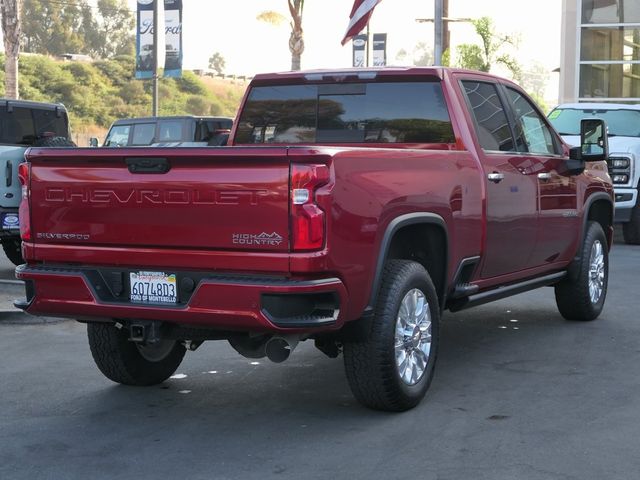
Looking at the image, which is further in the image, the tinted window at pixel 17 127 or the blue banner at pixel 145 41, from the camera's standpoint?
the blue banner at pixel 145 41

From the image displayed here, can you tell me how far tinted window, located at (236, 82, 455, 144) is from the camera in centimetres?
719

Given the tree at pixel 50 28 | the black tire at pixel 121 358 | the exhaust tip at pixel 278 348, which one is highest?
the tree at pixel 50 28

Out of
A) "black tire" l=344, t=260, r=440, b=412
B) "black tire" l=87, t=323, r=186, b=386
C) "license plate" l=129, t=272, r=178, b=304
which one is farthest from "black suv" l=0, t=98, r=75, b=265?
"black tire" l=344, t=260, r=440, b=412

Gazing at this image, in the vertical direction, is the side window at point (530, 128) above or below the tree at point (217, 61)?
below

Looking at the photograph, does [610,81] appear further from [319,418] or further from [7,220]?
[319,418]

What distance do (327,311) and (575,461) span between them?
1365 millimetres

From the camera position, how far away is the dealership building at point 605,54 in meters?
32.9

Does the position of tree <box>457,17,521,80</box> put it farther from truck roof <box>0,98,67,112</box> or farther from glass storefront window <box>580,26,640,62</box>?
truck roof <box>0,98,67,112</box>

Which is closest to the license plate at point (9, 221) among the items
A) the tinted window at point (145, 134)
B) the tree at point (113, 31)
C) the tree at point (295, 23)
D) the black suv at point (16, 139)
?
the black suv at point (16, 139)

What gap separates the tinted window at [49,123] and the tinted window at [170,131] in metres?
6.45

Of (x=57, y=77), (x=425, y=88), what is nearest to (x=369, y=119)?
(x=425, y=88)

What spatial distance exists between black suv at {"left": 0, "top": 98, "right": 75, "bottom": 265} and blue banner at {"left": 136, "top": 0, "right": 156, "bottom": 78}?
21.2 metres

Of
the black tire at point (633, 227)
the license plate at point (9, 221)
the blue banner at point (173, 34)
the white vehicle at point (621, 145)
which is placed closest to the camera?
the license plate at point (9, 221)

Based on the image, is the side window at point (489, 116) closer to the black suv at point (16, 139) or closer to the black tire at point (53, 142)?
the black suv at point (16, 139)
